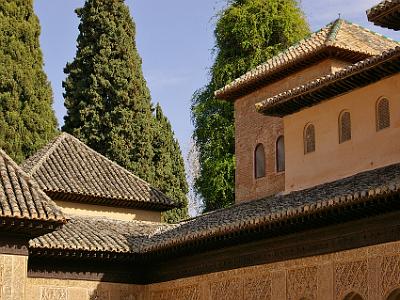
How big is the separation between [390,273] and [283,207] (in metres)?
2.47

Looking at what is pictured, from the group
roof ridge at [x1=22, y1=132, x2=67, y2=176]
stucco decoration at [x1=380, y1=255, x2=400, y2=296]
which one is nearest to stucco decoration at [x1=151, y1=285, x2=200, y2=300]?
roof ridge at [x1=22, y1=132, x2=67, y2=176]

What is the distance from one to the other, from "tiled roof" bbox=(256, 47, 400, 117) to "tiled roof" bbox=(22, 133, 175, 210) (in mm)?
5379

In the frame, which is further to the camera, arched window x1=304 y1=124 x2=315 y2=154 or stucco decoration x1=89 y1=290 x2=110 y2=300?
stucco decoration x1=89 y1=290 x2=110 y2=300

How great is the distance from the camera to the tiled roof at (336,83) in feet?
49.4

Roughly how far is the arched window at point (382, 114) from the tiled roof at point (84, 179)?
319 inches

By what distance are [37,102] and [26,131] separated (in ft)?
3.92

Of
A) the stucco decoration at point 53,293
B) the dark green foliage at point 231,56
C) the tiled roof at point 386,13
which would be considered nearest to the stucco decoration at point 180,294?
the stucco decoration at point 53,293

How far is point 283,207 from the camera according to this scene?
14883mm

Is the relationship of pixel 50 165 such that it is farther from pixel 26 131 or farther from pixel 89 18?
pixel 89 18

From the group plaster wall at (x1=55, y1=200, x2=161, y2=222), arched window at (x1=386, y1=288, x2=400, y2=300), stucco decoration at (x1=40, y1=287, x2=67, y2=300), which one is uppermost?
Result: plaster wall at (x1=55, y1=200, x2=161, y2=222)

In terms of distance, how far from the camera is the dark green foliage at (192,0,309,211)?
31.4m

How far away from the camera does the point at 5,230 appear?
14812mm

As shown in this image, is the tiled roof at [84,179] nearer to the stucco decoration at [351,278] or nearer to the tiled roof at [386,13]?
the stucco decoration at [351,278]

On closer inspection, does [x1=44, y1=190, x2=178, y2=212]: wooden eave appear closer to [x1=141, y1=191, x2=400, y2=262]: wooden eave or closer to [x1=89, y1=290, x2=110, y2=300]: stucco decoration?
[x1=89, y1=290, x2=110, y2=300]: stucco decoration
